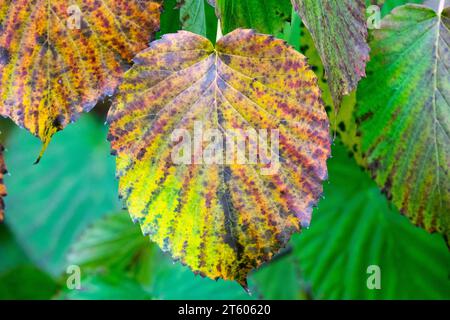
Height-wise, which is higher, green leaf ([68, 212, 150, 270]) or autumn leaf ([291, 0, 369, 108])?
autumn leaf ([291, 0, 369, 108])

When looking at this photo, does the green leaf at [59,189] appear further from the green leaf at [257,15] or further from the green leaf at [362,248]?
the green leaf at [257,15]

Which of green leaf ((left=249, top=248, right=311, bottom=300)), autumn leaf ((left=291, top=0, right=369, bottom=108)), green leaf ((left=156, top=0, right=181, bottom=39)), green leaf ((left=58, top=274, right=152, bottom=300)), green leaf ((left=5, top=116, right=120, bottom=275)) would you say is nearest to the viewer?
autumn leaf ((left=291, top=0, right=369, bottom=108))

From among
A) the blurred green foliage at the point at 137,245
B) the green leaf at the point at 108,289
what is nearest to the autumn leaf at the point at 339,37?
the blurred green foliage at the point at 137,245

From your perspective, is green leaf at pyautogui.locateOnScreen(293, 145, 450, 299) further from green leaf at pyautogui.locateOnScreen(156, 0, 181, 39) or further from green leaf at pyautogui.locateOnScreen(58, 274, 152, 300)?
green leaf at pyautogui.locateOnScreen(156, 0, 181, 39)

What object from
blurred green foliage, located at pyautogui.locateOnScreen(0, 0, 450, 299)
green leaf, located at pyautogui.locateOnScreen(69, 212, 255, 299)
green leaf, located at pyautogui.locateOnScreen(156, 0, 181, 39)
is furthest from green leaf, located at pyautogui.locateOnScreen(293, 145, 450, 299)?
green leaf, located at pyautogui.locateOnScreen(156, 0, 181, 39)

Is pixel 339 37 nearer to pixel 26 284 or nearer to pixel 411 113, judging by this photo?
pixel 411 113

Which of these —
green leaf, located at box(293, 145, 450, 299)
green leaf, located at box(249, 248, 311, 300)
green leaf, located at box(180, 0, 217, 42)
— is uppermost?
green leaf, located at box(180, 0, 217, 42)

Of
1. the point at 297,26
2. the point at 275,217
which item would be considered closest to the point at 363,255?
the point at 297,26

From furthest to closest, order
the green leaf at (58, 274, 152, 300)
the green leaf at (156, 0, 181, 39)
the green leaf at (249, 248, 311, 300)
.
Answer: the green leaf at (249, 248, 311, 300) < the green leaf at (58, 274, 152, 300) < the green leaf at (156, 0, 181, 39)
